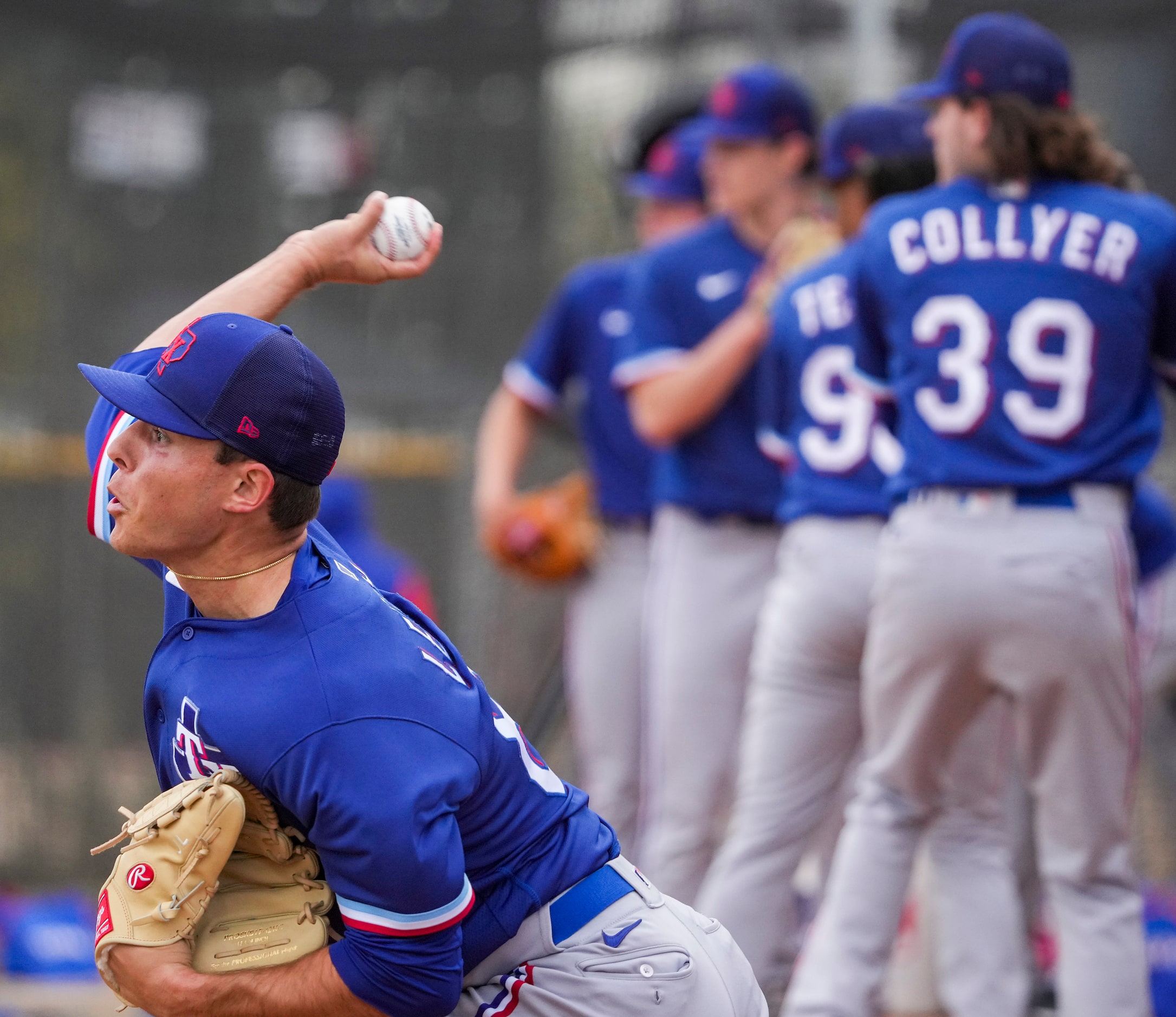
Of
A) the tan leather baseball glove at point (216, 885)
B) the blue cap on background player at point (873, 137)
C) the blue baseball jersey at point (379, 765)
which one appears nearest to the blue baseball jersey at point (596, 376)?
the blue cap on background player at point (873, 137)

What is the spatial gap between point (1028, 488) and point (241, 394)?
158cm

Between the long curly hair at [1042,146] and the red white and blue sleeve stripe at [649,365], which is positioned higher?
the long curly hair at [1042,146]

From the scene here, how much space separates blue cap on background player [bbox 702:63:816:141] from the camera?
408 cm

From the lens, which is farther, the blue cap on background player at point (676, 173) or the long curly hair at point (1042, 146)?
the blue cap on background player at point (676, 173)

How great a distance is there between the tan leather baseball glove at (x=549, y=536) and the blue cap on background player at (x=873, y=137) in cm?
129

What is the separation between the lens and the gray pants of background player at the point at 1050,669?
9.46ft

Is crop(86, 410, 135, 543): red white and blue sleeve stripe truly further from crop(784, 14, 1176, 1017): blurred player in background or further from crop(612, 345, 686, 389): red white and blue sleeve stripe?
crop(612, 345, 686, 389): red white and blue sleeve stripe

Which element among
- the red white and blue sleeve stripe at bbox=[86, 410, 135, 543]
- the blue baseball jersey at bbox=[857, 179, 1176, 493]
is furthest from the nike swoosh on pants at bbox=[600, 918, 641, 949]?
the blue baseball jersey at bbox=[857, 179, 1176, 493]

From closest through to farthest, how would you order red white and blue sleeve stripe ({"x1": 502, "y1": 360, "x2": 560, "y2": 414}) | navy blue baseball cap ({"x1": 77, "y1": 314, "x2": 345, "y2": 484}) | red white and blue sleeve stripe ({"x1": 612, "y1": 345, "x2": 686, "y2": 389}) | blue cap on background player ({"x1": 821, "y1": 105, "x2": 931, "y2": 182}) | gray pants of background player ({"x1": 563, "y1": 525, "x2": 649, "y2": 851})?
navy blue baseball cap ({"x1": 77, "y1": 314, "x2": 345, "y2": 484}) → blue cap on background player ({"x1": 821, "y1": 105, "x2": 931, "y2": 182}) → red white and blue sleeve stripe ({"x1": 612, "y1": 345, "x2": 686, "y2": 389}) → gray pants of background player ({"x1": 563, "y1": 525, "x2": 649, "y2": 851}) → red white and blue sleeve stripe ({"x1": 502, "y1": 360, "x2": 560, "y2": 414})

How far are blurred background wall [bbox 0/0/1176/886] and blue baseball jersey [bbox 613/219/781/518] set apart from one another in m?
2.51

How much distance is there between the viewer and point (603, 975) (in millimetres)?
2033

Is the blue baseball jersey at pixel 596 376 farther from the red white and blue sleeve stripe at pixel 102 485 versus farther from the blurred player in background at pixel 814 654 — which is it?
the red white and blue sleeve stripe at pixel 102 485

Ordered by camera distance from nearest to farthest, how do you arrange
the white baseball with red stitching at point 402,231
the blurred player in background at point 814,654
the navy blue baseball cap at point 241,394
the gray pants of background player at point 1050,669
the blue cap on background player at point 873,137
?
1. the navy blue baseball cap at point 241,394
2. the white baseball with red stitching at point 402,231
3. the gray pants of background player at point 1050,669
4. the blurred player in background at point 814,654
5. the blue cap on background player at point 873,137

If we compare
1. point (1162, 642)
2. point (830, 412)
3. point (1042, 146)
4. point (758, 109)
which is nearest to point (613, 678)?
point (830, 412)
